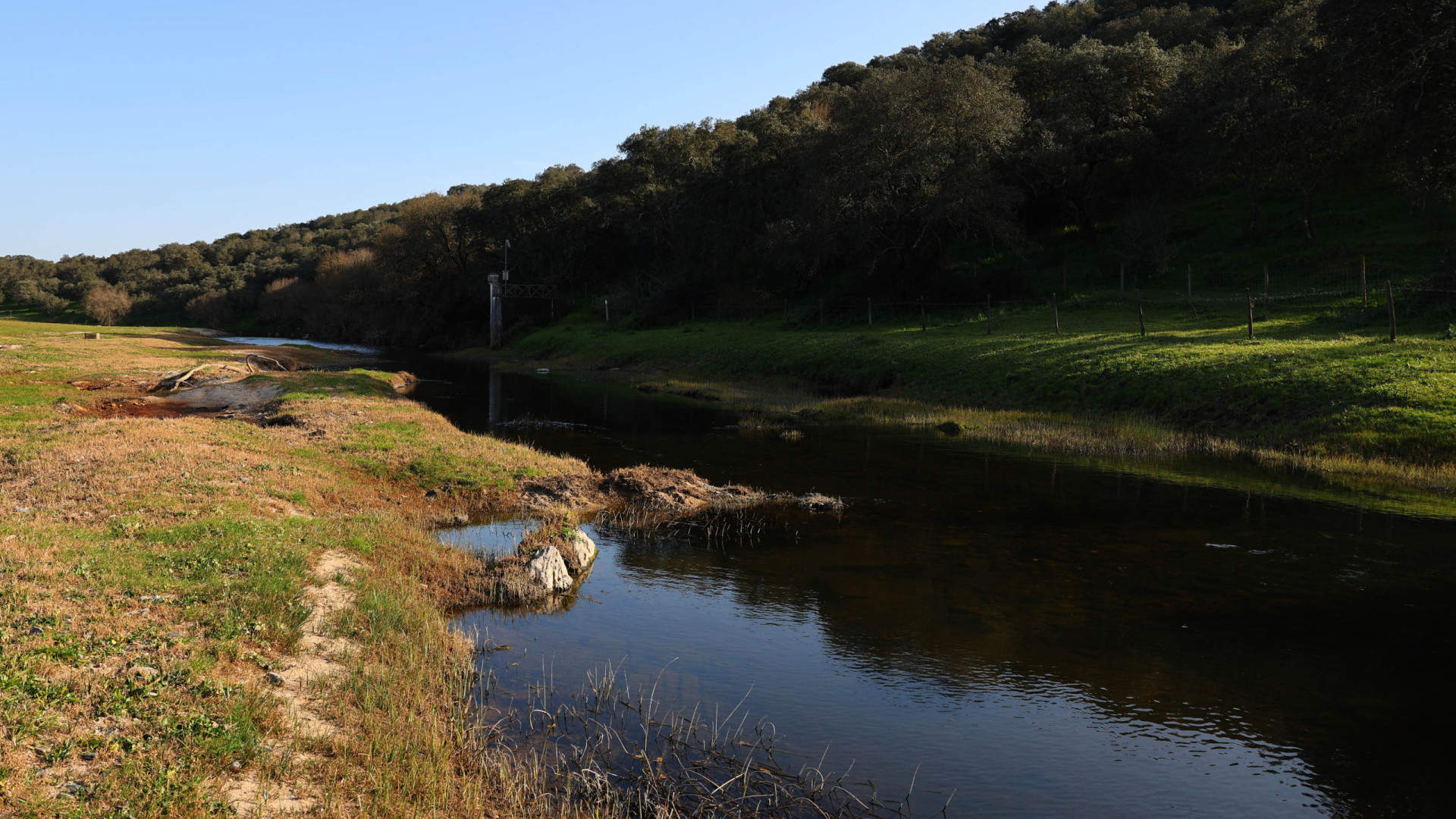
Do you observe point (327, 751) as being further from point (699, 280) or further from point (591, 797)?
point (699, 280)

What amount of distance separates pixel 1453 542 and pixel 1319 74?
2541 cm

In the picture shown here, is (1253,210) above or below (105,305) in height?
above

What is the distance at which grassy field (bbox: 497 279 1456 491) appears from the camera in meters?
22.7

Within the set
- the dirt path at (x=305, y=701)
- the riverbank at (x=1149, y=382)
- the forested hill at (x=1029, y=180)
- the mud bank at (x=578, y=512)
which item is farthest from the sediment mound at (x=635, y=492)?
the forested hill at (x=1029, y=180)

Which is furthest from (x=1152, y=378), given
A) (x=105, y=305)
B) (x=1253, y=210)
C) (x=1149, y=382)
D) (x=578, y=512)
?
(x=105, y=305)

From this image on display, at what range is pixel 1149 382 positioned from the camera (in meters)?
30.0

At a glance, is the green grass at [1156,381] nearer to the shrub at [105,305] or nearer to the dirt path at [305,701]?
the dirt path at [305,701]

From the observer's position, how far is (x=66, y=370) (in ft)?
133

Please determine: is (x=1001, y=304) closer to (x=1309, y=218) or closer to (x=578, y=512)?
(x=1309, y=218)

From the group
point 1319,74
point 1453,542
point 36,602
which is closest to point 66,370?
point 36,602

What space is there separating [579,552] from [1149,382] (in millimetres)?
23867

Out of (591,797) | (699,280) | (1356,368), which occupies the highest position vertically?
(699,280)

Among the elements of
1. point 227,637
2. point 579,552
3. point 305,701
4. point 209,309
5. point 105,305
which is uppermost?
point 105,305

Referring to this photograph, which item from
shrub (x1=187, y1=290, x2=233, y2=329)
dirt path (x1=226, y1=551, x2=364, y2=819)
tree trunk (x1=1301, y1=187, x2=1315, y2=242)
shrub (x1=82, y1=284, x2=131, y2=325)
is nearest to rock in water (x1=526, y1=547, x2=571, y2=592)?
dirt path (x1=226, y1=551, x2=364, y2=819)
